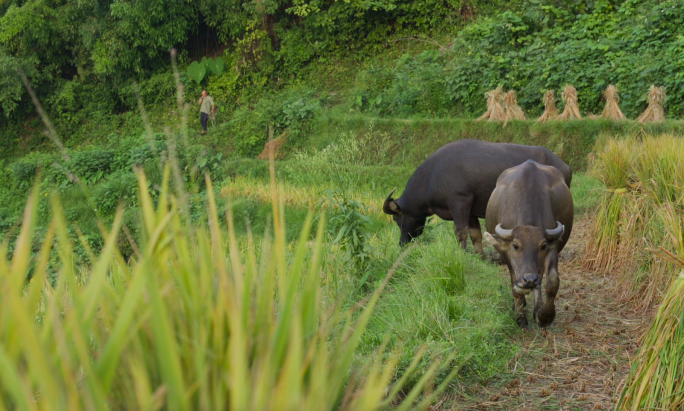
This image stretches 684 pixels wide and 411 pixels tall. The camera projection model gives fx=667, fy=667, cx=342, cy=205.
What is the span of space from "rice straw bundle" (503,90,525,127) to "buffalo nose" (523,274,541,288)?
970 cm

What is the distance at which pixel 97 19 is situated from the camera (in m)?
20.5

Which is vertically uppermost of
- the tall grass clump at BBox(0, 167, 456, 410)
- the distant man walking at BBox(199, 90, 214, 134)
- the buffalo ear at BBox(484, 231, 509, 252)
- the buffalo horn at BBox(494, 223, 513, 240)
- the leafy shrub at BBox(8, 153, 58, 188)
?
the tall grass clump at BBox(0, 167, 456, 410)

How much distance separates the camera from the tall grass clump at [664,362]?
291 cm

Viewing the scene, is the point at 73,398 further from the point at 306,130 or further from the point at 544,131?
the point at 306,130

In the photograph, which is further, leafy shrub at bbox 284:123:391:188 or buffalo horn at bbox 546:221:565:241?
leafy shrub at bbox 284:123:391:188

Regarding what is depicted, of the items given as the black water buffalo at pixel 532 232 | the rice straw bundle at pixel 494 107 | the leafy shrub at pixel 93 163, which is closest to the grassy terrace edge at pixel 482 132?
the rice straw bundle at pixel 494 107

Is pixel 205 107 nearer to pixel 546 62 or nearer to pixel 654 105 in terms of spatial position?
pixel 546 62

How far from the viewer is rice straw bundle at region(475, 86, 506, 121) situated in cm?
1379

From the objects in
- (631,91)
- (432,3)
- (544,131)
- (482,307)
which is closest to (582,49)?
(631,91)

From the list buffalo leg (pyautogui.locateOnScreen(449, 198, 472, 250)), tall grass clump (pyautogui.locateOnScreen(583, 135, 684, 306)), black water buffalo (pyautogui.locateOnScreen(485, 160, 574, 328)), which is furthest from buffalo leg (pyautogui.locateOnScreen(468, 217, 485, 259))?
black water buffalo (pyautogui.locateOnScreen(485, 160, 574, 328))

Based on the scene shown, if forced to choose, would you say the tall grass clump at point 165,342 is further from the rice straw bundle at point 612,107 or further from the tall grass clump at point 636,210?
the rice straw bundle at point 612,107

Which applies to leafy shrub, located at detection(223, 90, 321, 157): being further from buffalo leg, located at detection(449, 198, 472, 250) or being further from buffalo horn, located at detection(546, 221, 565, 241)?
buffalo horn, located at detection(546, 221, 565, 241)

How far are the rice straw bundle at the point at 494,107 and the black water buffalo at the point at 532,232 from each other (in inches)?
338

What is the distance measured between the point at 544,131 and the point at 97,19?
14361mm
